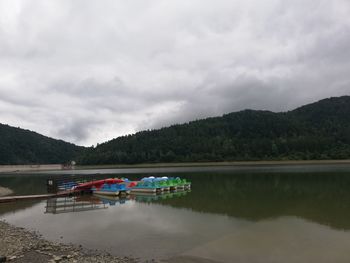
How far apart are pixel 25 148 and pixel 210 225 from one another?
173069mm

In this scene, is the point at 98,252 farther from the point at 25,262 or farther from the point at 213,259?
the point at 213,259

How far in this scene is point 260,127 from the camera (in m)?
142

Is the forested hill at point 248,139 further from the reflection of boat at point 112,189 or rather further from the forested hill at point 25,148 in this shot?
the reflection of boat at point 112,189

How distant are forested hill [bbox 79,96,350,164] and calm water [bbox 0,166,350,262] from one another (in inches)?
3372

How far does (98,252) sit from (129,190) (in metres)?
22.3

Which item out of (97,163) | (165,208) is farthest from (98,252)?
(97,163)

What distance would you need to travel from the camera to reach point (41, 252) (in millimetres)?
12711

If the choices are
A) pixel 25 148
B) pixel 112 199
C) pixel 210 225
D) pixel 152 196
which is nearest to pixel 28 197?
pixel 112 199

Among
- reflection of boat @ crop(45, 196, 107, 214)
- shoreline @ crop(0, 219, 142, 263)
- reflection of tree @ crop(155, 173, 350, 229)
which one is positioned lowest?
shoreline @ crop(0, 219, 142, 263)

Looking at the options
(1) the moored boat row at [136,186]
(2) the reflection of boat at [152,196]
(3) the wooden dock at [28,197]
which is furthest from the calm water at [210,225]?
(1) the moored boat row at [136,186]

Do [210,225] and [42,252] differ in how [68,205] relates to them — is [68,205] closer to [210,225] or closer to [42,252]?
[210,225]

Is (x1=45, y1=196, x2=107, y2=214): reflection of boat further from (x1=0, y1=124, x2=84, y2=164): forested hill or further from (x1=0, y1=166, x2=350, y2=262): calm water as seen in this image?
(x1=0, y1=124, x2=84, y2=164): forested hill

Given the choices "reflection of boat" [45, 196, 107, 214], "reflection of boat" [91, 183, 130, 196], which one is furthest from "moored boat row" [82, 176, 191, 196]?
"reflection of boat" [45, 196, 107, 214]

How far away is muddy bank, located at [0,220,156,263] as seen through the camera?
11508mm
